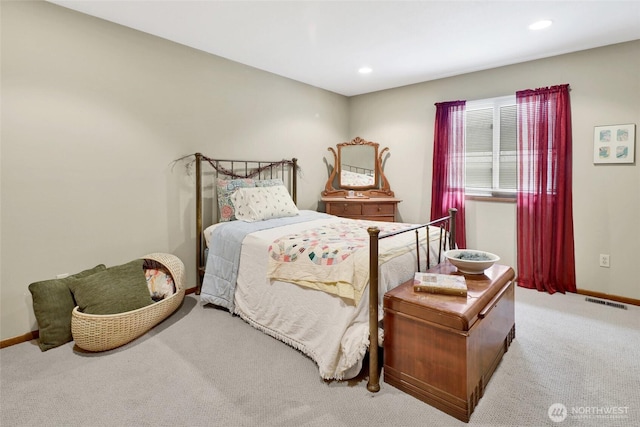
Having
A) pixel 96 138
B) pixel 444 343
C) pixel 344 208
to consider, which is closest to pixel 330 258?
pixel 444 343

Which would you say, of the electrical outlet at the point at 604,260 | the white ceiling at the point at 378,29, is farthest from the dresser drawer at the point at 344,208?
the electrical outlet at the point at 604,260

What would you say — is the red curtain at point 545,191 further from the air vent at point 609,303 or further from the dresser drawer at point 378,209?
the dresser drawer at point 378,209

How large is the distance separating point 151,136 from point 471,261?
2.80m

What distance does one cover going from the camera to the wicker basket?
2186 millimetres

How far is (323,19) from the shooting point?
8.68 ft

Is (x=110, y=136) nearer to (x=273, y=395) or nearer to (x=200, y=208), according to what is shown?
(x=200, y=208)

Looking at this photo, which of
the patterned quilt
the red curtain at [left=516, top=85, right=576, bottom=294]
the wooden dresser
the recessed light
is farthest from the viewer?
the wooden dresser

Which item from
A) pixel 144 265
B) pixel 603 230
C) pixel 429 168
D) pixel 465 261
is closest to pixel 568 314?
pixel 603 230

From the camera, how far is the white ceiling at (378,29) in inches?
96.9

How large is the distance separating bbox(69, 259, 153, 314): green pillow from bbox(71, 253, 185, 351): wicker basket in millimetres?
73

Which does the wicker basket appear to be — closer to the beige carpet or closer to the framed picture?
the beige carpet

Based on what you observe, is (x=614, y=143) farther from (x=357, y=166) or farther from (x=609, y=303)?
(x=357, y=166)

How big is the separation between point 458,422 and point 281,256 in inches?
55.4

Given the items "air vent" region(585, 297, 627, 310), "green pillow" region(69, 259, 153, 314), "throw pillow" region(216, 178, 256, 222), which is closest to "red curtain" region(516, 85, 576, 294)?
"air vent" region(585, 297, 627, 310)
